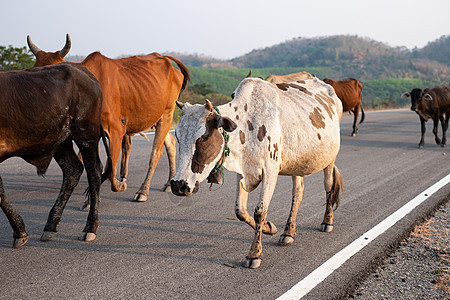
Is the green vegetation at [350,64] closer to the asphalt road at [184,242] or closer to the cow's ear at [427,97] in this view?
the cow's ear at [427,97]

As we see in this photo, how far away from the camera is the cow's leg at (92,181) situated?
16.8 ft

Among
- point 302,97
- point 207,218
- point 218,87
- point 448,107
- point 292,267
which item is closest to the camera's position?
point 292,267

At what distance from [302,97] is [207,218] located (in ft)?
6.51

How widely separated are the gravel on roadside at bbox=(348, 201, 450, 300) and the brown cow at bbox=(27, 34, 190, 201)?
3.58 meters

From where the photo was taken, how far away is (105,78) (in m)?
6.43

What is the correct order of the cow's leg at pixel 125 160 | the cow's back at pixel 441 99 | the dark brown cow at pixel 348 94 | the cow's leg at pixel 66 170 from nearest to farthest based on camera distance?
→ the cow's leg at pixel 66 170
the cow's leg at pixel 125 160
the cow's back at pixel 441 99
the dark brown cow at pixel 348 94

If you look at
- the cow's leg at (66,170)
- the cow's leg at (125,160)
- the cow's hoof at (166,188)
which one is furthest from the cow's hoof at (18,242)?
the cow's leg at (125,160)

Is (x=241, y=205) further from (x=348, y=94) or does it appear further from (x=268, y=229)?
(x=348, y=94)

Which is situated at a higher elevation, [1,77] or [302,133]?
[1,77]

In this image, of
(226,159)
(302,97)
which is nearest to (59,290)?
(226,159)

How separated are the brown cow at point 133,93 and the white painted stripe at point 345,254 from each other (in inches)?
121

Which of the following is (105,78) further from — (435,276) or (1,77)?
(435,276)

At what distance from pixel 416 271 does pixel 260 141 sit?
76.0 inches

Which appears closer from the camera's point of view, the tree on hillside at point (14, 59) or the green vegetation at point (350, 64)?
the tree on hillside at point (14, 59)
